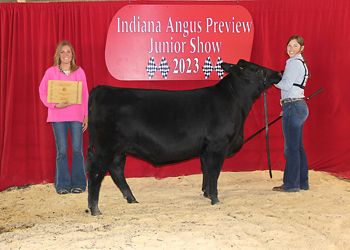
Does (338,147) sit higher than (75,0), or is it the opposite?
(75,0)

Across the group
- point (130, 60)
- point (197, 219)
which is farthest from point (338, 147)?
point (130, 60)

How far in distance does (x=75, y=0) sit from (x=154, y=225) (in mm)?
3674

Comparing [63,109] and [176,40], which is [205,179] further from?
[176,40]

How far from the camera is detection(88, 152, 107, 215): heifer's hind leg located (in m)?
2.98

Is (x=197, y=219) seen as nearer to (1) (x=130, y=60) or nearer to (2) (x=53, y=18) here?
(1) (x=130, y=60)

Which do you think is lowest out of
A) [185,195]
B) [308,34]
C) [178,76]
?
[185,195]

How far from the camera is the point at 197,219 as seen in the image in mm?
2803

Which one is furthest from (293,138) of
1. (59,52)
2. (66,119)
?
(59,52)

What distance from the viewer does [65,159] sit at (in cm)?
409

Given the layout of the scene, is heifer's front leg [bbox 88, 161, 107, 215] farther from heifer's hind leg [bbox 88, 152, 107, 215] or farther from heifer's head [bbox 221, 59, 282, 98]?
heifer's head [bbox 221, 59, 282, 98]

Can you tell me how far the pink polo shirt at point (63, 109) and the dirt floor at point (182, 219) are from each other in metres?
0.98

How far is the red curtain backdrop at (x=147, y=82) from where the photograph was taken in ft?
14.9

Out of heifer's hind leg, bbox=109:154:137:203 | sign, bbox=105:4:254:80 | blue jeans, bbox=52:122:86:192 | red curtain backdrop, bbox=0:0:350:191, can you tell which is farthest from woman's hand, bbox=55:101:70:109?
heifer's hind leg, bbox=109:154:137:203

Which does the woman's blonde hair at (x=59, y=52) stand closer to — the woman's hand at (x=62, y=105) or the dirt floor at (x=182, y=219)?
the woman's hand at (x=62, y=105)
